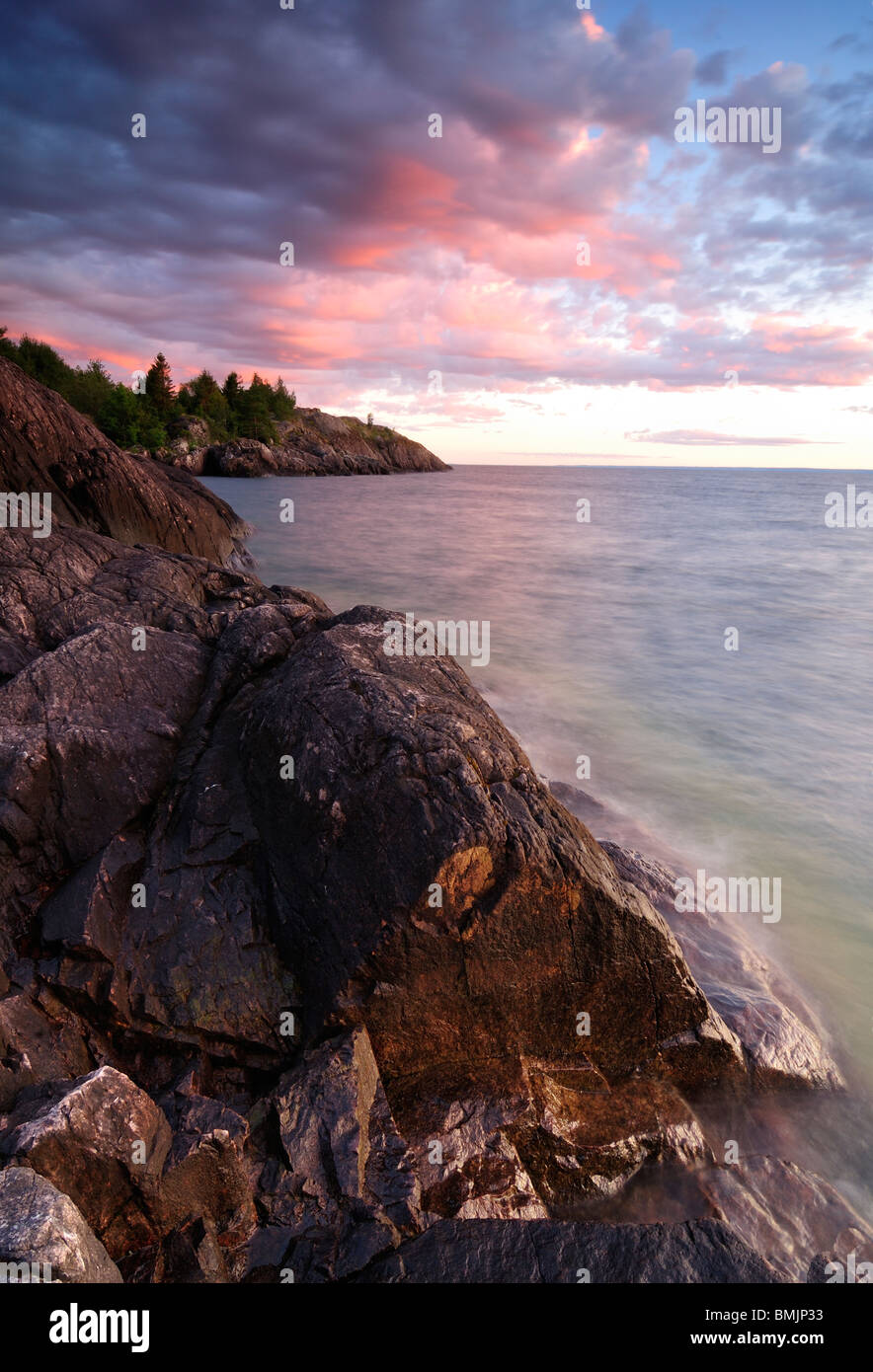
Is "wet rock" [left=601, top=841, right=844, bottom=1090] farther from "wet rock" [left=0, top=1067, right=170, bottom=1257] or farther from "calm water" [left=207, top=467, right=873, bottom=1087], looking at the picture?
"wet rock" [left=0, top=1067, right=170, bottom=1257]

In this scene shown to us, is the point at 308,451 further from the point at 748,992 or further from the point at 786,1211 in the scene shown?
the point at 786,1211

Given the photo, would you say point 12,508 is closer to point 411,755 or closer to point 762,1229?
point 411,755

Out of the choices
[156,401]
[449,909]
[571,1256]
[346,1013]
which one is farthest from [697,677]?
[156,401]

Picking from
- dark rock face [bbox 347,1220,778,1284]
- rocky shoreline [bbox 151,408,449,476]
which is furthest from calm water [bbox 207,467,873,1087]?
rocky shoreline [bbox 151,408,449,476]

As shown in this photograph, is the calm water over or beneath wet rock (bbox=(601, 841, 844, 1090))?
over

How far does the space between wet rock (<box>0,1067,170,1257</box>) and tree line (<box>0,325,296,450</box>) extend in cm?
4132

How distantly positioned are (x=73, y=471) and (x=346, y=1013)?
12.4 meters

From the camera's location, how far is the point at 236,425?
318 feet

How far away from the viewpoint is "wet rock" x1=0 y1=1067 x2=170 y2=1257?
366cm

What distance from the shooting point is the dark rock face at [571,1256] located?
381 cm

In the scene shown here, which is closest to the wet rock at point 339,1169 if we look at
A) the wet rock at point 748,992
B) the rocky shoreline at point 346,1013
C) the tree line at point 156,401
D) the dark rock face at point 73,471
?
the rocky shoreline at point 346,1013

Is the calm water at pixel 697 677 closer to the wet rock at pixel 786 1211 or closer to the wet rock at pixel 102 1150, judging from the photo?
the wet rock at pixel 786 1211

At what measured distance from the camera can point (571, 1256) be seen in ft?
12.8

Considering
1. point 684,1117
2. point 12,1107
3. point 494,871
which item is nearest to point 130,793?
point 12,1107
